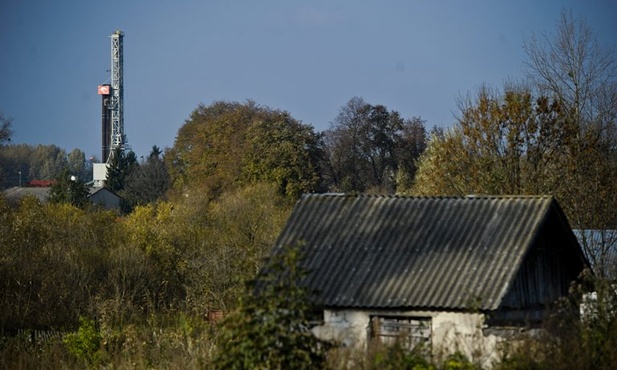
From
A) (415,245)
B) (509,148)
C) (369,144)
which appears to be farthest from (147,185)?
(415,245)

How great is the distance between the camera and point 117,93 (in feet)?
436

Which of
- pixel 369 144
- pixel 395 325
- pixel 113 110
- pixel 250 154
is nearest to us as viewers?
pixel 395 325

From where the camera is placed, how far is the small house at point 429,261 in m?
20.0

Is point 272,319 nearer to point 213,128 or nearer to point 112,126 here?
point 213,128

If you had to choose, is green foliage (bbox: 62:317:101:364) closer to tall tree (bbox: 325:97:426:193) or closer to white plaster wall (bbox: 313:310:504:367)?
white plaster wall (bbox: 313:310:504:367)

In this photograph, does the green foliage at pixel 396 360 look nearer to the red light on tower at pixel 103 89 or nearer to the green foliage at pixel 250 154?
the green foliage at pixel 250 154

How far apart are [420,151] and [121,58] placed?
2721 inches

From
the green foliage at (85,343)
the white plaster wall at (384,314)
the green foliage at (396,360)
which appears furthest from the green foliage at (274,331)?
the green foliage at (85,343)

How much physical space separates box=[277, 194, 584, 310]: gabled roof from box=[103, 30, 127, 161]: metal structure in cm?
10190

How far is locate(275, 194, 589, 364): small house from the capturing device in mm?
20047

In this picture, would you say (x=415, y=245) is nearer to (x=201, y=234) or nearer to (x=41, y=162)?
(x=201, y=234)

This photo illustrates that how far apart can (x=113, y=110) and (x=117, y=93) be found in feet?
7.85

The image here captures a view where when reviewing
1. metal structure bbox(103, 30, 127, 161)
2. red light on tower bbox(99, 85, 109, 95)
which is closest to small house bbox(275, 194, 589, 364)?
metal structure bbox(103, 30, 127, 161)

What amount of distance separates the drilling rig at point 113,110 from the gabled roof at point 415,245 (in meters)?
104
